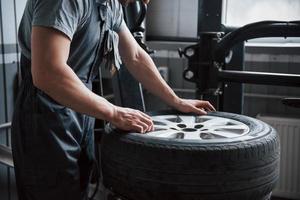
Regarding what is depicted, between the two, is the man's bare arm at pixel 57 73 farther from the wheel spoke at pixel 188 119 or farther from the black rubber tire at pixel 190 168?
the wheel spoke at pixel 188 119

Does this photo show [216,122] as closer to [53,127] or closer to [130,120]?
[130,120]

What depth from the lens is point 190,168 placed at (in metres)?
1.19

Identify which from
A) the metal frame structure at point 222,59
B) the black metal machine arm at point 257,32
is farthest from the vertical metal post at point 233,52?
the black metal machine arm at point 257,32

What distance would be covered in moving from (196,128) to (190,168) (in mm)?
382

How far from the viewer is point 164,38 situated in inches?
130

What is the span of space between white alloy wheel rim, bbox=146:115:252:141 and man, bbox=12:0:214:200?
149 mm

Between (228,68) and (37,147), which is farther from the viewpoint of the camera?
(228,68)

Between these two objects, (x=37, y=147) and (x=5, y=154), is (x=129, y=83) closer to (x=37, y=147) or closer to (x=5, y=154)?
(x=5, y=154)

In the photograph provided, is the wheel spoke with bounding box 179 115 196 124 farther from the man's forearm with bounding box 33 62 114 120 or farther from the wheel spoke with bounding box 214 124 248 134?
the man's forearm with bounding box 33 62 114 120

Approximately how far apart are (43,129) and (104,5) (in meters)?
0.47

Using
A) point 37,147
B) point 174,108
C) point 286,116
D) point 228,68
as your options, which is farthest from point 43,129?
point 286,116

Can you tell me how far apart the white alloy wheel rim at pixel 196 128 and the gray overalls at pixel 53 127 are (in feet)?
0.93

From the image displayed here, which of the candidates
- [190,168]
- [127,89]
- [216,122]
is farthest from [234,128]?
[127,89]

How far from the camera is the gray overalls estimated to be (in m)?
1.30
